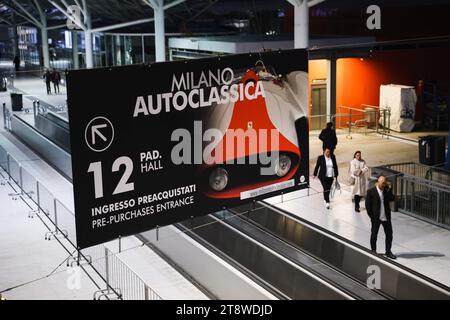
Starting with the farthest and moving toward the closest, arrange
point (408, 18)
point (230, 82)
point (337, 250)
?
point (408, 18) → point (337, 250) → point (230, 82)

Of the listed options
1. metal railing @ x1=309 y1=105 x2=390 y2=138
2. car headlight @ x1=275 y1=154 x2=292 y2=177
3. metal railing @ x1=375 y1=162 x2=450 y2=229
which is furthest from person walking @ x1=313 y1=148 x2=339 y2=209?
metal railing @ x1=309 y1=105 x2=390 y2=138

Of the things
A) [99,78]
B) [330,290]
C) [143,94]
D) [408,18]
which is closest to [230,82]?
[143,94]

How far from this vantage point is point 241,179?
30.1ft

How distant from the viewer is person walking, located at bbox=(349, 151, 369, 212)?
668 inches

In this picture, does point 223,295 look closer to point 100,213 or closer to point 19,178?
point 100,213

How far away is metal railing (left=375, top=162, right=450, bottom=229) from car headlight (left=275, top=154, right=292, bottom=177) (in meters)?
7.50

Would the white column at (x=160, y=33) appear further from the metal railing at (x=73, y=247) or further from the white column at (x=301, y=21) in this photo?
the white column at (x=301, y=21)

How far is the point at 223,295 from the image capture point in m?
12.4

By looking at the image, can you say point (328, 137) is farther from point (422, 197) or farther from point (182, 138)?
point (182, 138)

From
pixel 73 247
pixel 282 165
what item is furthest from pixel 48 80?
pixel 282 165

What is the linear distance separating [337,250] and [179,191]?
651cm

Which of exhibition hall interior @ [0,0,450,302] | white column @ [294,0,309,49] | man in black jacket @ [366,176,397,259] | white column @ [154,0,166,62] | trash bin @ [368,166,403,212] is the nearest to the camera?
exhibition hall interior @ [0,0,450,302]

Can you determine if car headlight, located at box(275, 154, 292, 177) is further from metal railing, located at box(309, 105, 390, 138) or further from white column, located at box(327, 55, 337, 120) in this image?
metal railing, located at box(309, 105, 390, 138)

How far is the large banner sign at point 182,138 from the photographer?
25.1 feet
